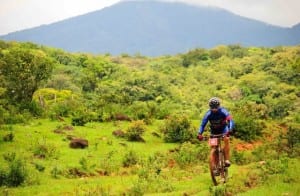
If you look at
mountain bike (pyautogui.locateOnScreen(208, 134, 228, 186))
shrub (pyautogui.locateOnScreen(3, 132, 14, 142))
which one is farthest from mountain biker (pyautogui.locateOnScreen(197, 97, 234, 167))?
shrub (pyautogui.locateOnScreen(3, 132, 14, 142))

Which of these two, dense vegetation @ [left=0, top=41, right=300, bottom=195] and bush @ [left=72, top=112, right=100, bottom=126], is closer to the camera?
dense vegetation @ [left=0, top=41, right=300, bottom=195]

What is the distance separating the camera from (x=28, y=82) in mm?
33031

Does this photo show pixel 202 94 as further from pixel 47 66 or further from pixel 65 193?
→ pixel 65 193

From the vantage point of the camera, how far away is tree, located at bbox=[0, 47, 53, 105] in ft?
106

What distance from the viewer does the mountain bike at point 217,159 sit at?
1259 centimetres

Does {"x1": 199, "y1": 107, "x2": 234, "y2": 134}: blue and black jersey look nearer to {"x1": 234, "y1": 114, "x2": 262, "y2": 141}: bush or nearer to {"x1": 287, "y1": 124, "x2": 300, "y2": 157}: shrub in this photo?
{"x1": 287, "y1": 124, "x2": 300, "y2": 157}: shrub

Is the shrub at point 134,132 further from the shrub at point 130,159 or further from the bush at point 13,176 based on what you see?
the bush at point 13,176

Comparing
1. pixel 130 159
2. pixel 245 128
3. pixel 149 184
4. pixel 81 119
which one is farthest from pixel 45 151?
pixel 245 128

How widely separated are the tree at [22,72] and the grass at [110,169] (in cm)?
500

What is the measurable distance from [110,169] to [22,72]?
14.8m

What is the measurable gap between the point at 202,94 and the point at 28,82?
55.3m

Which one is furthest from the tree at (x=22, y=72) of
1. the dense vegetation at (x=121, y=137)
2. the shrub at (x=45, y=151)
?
the shrub at (x=45, y=151)

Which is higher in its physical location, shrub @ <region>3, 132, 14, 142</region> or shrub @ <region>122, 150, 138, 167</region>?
shrub @ <region>3, 132, 14, 142</region>

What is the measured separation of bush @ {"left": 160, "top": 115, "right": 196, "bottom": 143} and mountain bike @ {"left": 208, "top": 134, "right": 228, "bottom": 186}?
1402cm
